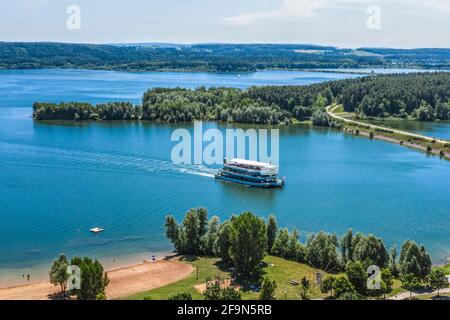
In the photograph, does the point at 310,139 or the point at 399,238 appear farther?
the point at 310,139

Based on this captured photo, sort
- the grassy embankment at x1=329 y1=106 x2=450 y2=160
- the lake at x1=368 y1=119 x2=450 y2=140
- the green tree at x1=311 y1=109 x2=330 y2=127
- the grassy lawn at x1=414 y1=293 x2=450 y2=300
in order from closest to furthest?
the grassy lawn at x1=414 y1=293 x2=450 y2=300 < the grassy embankment at x1=329 y1=106 x2=450 y2=160 < the lake at x1=368 y1=119 x2=450 y2=140 < the green tree at x1=311 y1=109 x2=330 y2=127

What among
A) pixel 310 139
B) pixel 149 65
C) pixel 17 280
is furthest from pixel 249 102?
pixel 149 65

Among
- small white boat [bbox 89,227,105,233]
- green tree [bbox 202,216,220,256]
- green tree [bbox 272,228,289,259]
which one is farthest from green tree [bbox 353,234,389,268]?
small white boat [bbox 89,227,105,233]

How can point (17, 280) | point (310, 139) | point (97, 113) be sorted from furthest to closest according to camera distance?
point (97, 113), point (310, 139), point (17, 280)

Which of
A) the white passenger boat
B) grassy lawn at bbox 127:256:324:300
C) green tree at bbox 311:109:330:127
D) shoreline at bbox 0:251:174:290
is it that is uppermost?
green tree at bbox 311:109:330:127

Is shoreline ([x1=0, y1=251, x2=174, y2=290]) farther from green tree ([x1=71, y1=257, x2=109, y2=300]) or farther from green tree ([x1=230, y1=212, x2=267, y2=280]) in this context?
green tree ([x1=230, y1=212, x2=267, y2=280])

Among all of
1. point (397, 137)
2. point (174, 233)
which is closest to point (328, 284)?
point (174, 233)
